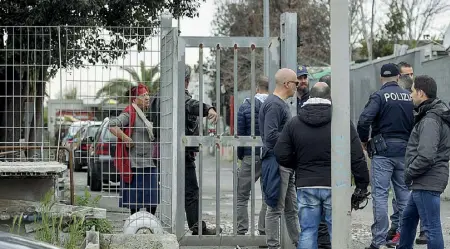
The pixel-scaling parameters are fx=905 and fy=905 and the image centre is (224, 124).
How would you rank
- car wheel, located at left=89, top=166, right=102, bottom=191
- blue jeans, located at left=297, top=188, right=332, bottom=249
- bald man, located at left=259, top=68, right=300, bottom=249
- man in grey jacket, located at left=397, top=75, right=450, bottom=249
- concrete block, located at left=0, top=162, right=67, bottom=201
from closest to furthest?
blue jeans, located at left=297, top=188, right=332, bottom=249 → man in grey jacket, located at left=397, top=75, right=450, bottom=249 → bald man, located at left=259, top=68, right=300, bottom=249 → concrete block, located at left=0, top=162, right=67, bottom=201 → car wheel, located at left=89, top=166, right=102, bottom=191

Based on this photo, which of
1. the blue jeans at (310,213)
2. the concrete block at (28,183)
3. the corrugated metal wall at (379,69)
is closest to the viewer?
the blue jeans at (310,213)

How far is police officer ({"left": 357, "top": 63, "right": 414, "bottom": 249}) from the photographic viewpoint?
9812mm

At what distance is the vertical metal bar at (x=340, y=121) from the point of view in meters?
6.48

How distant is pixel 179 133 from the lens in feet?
31.8

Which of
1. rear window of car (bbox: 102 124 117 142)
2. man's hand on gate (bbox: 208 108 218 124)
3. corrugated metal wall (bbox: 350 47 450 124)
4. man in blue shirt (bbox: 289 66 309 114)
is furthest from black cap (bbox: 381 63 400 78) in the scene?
corrugated metal wall (bbox: 350 47 450 124)

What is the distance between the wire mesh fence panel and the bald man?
4.00ft

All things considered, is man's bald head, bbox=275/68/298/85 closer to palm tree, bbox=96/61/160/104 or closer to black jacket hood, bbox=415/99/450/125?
black jacket hood, bbox=415/99/450/125

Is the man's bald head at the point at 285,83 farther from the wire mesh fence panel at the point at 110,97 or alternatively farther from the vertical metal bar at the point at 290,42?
the wire mesh fence panel at the point at 110,97

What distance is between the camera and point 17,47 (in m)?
11.0

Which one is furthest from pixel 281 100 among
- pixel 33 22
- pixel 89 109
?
pixel 33 22

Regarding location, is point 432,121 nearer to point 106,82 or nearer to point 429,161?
point 429,161

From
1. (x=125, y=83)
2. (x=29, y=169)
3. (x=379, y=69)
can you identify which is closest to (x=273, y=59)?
(x=125, y=83)

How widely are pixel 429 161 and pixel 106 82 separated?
138 inches

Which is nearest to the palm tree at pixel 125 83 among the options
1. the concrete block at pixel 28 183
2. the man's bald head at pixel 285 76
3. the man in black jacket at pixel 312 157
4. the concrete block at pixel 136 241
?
the concrete block at pixel 28 183
